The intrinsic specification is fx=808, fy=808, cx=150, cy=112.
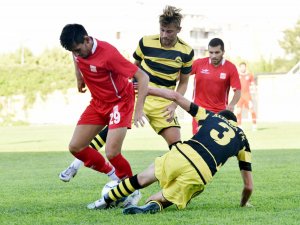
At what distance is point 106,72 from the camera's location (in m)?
8.64

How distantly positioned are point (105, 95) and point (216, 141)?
5.25 ft

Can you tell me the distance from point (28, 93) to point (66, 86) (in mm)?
2197

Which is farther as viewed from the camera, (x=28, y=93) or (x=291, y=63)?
(x=291, y=63)

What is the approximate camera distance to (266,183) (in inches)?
441

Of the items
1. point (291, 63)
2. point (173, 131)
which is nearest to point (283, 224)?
point (173, 131)

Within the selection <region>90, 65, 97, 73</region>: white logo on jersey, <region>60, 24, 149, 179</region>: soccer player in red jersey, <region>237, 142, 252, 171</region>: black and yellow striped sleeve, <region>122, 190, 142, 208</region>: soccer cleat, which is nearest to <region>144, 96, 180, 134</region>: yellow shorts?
<region>60, 24, 149, 179</region>: soccer player in red jersey

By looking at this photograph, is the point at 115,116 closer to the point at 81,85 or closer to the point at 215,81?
the point at 81,85

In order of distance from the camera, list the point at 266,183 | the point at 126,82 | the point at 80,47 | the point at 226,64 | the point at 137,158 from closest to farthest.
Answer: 1. the point at 80,47
2. the point at 126,82
3. the point at 266,183
4. the point at 226,64
5. the point at 137,158

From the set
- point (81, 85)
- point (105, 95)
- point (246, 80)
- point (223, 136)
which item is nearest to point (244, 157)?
point (223, 136)

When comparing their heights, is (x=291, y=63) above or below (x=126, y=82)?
below

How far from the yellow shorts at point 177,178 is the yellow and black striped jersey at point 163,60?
2.54 meters

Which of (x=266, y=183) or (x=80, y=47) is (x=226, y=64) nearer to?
(x=266, y=183)

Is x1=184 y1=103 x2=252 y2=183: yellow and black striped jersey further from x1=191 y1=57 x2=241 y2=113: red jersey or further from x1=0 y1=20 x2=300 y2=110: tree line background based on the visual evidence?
x1=0 y1=20 x2=300 y2=110: tree line background

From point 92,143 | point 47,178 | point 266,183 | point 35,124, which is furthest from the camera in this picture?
point 35,124
